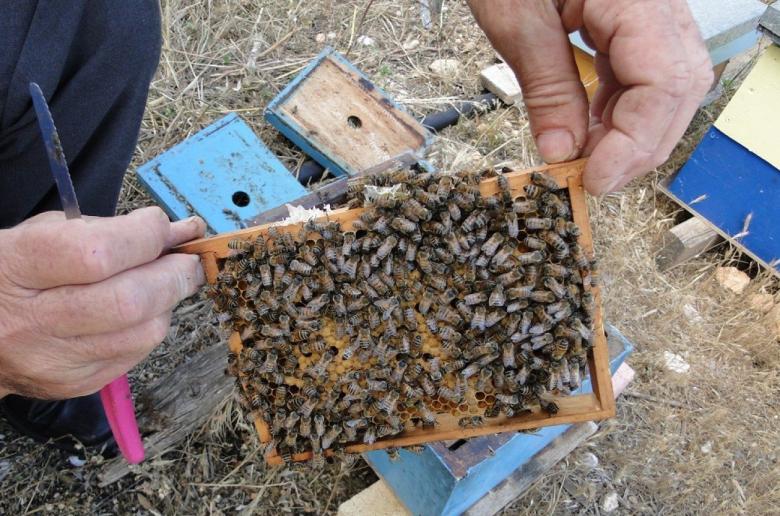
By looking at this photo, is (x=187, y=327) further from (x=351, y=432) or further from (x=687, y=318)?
(x=687, y=318)

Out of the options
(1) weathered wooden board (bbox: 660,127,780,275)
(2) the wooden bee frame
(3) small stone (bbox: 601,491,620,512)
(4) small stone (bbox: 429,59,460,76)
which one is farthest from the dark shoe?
(1) weathered wooden board (bbox: 660,127,780,275)

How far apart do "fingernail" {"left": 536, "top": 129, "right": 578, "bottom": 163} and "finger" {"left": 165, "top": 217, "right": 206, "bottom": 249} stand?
4.22 ft

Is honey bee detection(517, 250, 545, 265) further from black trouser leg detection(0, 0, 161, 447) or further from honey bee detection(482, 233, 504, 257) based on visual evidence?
black trouser leg detection(0, 0, 161, 447)

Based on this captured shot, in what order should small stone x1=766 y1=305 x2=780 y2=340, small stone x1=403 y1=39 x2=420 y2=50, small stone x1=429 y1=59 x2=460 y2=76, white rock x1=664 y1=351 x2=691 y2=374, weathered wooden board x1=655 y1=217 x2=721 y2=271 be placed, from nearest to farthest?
white rock x1=664 y1=351 x2=691 y2=374
small stone x1=766 y1=305 x2=780 y2=340
weathered wooden board x1=655 y1=217 x2=721 y2=271
small stone x1=429 y1=59 x2=460 y2=76
small stone x1=403 y1=39 x2=420 y2=50

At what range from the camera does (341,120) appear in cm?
465

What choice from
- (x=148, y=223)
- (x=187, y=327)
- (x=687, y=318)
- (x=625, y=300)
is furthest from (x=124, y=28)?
(x=687, y=318)

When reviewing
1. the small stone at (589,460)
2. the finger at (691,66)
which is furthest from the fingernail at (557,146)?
the small stone at (589,460)

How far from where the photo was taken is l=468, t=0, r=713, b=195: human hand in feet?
6.86

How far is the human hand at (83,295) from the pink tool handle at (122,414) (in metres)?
0.43

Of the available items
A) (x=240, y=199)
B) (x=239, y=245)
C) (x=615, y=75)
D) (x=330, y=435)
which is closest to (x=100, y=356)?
(x=239, y=245)

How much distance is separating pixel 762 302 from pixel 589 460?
6.46 ft

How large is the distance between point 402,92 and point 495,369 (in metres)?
3.78

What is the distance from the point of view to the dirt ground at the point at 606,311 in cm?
364

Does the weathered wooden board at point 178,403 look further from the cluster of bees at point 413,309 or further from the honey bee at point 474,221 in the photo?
the honey bee at point 474,221
